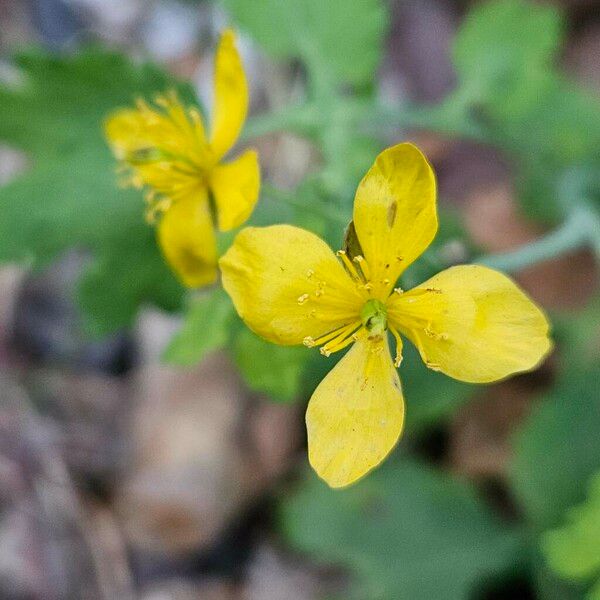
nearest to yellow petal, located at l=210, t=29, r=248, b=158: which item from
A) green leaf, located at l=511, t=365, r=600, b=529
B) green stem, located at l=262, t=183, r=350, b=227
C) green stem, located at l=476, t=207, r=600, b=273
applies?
green stem, located at l=262, t=183, r=350, b=227

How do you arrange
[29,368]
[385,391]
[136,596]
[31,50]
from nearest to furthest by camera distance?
[385,391]
[31,50]
[136,596]
[29,368]

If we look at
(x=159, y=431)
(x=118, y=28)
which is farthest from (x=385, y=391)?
(x=118, y=28)

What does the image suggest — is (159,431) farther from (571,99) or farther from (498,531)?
(571,99)

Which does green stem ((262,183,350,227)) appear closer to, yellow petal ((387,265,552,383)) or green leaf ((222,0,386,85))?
yellow petal ((387,265,552,383))

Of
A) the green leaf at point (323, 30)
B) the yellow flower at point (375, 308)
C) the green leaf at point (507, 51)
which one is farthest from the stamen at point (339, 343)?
the green leaf at point (507, 51)

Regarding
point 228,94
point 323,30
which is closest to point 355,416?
point 228,94

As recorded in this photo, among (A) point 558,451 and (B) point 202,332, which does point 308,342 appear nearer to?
(B) point 202,332
